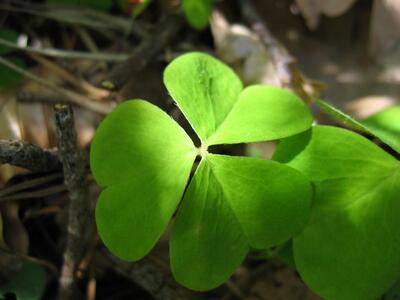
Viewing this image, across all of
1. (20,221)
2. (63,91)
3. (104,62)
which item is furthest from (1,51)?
(20,221)

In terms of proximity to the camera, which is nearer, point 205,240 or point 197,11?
point 205,240

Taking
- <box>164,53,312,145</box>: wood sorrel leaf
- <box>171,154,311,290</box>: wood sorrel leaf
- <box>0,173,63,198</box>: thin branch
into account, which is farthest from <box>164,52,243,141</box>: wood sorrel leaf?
<box>0,173,63,198</box>: thin branch

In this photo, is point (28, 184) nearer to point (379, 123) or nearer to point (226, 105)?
point (226, 105)

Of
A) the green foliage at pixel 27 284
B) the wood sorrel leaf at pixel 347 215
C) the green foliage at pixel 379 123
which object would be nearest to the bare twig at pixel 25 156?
the green foliage at pixel 27 284

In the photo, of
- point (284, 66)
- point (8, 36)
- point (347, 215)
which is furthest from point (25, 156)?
point (284, 66)

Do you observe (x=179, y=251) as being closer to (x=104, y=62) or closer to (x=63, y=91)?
(x=63, y=91)
